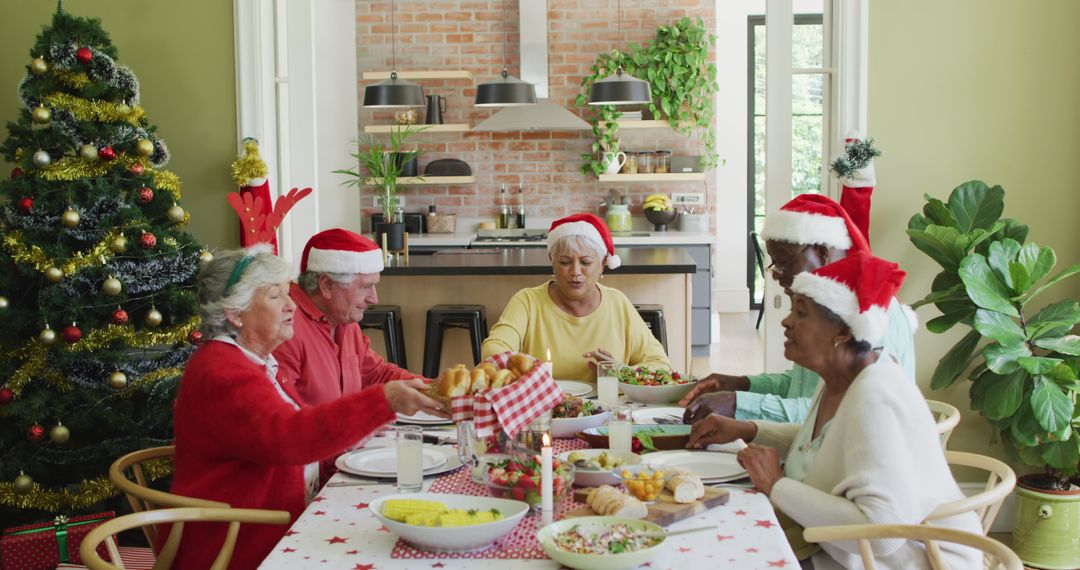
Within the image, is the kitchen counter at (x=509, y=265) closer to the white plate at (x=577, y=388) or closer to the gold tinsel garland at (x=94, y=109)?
the gold tinsel garland at (x=94, y=109)

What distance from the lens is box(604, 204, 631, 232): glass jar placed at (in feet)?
26.9

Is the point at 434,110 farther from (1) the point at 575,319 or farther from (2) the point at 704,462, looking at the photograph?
(2) the point at 704,462

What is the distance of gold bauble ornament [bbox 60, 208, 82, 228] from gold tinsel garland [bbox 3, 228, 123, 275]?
0.33ft

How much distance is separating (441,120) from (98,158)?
486 cm

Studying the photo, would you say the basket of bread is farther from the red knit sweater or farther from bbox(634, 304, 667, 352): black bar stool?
bbox(634, 304, 667, 352): black bar stool

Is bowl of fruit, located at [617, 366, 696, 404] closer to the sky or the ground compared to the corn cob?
closer to the ground

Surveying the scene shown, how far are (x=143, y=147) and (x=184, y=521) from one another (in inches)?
80.5

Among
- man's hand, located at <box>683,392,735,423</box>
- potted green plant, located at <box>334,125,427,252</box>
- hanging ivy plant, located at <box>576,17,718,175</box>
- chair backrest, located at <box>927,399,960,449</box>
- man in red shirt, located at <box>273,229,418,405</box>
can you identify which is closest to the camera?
chair backrest, located at <box>927,399,960,449</box>

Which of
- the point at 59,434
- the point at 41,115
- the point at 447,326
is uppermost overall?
the point at 41,115

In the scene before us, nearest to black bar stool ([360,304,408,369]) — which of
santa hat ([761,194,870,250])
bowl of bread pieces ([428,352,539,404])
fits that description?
santa hat ([761,194,870,250])

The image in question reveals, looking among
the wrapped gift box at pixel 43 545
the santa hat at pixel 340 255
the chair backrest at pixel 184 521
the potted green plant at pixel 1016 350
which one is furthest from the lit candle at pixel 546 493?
the potted green plant at pixel 1016 350

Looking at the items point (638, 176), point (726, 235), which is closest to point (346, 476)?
point (638, 176)

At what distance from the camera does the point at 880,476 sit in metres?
1.87

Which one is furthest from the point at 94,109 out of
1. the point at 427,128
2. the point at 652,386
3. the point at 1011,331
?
the point at 427,128
